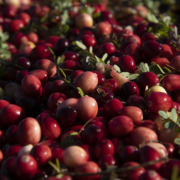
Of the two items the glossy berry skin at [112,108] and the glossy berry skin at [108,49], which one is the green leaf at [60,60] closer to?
the glossy berry skin at [108,49]

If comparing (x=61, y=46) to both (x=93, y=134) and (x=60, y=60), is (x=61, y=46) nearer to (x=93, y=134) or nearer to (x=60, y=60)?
(x=60, y=60)

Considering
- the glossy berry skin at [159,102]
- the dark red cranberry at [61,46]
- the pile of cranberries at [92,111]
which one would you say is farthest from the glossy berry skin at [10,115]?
the dark red cranberry at [61,46]

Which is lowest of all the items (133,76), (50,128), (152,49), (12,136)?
(12,136)

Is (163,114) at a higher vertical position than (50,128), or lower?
higher

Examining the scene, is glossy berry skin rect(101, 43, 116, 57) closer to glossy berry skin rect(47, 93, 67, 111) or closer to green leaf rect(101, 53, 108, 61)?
green leaf rect(101, 53, 108, 61)

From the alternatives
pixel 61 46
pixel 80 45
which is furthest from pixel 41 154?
pixel 61 46

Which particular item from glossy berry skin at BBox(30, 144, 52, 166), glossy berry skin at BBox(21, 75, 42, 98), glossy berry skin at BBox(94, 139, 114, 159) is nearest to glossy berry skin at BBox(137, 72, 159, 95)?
glossy berry skin at BBox(94, 139, 114, 159)

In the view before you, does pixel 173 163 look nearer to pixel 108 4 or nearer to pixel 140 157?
pixel 140 157

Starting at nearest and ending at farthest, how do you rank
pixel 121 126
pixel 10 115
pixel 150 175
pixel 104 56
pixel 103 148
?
pixel 150 175 < pixel 103 148 < pixel 121 126 < pixel 10 115 < pixel 104 56
